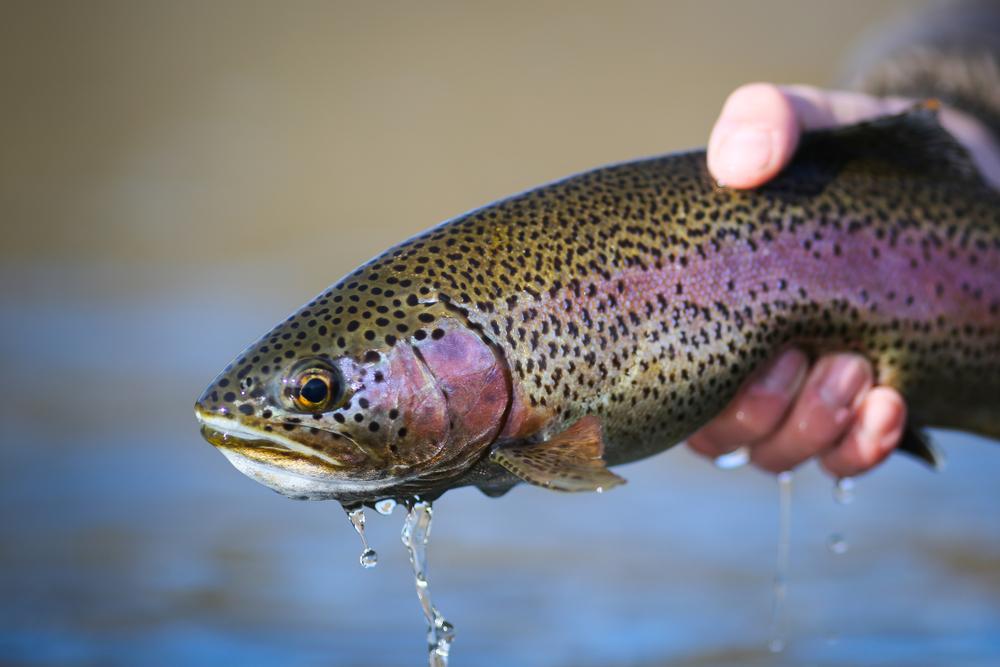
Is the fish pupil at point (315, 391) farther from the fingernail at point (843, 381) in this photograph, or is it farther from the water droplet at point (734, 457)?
the water droplet at point (734, 457)

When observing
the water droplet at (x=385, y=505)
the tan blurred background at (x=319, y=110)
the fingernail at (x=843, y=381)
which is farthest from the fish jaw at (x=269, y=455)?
the tan blurred background at (x=319, y=110)

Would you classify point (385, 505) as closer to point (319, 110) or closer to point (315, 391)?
point (315, 391)

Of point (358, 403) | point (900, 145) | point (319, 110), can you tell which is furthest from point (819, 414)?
point (319, 110)

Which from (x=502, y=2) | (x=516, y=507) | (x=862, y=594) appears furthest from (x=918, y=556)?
(x=502, y=2)

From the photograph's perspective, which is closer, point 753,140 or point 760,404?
point 753,140

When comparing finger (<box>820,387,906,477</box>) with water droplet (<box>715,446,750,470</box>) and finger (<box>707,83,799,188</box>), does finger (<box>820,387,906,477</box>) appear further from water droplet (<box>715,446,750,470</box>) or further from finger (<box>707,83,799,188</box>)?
finger (<box>707,83,799,188</box>)

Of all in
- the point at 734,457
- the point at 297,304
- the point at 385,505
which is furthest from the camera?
the point at 297,304
